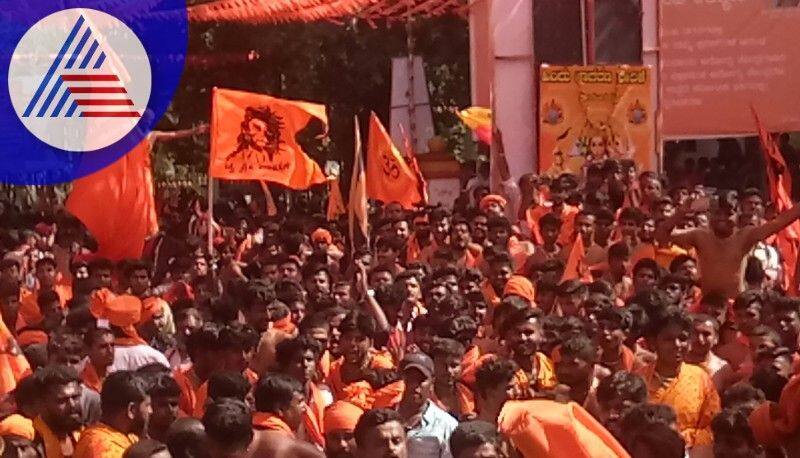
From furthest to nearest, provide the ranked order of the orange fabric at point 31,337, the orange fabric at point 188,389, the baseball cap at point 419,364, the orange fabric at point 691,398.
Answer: the orange fabric at point 31,337, the orange fabric at point 188,389, the orange fabric at point 691,398, the baseball cap at point 419,364

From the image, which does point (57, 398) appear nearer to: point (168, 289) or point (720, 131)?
point (168, 289)

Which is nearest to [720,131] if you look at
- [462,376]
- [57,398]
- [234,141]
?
[234,141]

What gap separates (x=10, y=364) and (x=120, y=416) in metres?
1.47

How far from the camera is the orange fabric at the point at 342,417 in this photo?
6.25 metres

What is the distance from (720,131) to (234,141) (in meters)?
8.35

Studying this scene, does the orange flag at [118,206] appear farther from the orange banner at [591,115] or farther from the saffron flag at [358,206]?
the orange banner at [591,115]

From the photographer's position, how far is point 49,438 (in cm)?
591

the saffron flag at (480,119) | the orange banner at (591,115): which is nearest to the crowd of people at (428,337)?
the orange banner at (591,115)

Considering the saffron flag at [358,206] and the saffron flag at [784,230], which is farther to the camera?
the saffron flag at [358,206]

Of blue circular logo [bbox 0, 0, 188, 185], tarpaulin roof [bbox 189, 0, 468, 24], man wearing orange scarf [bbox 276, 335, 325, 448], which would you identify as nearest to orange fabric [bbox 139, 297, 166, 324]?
man wearing orange scarf [bbox 276, 335, 325, 448]

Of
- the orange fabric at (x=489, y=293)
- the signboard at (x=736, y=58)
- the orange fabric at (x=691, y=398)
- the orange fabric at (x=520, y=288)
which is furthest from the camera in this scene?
the signboard at (x=736, y=58)

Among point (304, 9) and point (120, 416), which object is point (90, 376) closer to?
point (120, 416)

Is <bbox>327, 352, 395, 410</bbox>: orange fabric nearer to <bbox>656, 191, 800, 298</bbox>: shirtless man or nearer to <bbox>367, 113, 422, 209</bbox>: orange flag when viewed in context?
<bbox>656, 191, 800, 298</bbox>: shirtless man

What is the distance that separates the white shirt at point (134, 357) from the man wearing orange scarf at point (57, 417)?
1.33m
